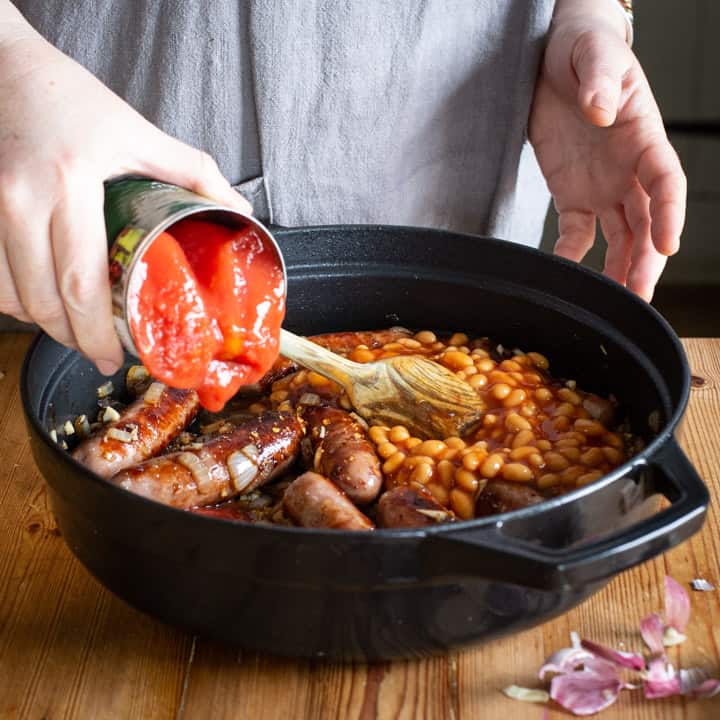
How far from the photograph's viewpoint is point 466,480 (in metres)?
1.75

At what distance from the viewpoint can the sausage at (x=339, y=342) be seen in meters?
2.10

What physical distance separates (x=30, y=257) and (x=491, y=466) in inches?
32.2

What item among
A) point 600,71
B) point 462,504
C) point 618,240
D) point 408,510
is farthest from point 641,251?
point 408,510

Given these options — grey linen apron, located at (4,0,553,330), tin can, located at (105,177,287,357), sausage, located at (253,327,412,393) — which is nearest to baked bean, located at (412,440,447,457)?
sausage, located at (253,327,412,393)

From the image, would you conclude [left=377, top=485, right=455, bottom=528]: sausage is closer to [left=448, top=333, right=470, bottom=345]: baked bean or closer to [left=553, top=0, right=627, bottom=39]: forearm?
[left=448, top=333, right=470, bottom=345]: baked bean

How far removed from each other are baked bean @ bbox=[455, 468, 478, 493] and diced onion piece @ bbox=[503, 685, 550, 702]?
34cm

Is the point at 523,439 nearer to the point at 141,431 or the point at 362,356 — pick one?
the point at 362,356

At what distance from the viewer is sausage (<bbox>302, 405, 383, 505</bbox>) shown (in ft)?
5.74

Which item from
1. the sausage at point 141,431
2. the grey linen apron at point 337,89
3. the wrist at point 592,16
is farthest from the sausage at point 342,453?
the wrist at point 592,16

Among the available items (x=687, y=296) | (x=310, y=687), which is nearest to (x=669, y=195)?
(x=310, y=687)

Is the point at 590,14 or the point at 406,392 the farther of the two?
the point at 590,14

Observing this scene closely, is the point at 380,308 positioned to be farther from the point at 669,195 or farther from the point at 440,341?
the point at 669,195

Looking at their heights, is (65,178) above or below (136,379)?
above

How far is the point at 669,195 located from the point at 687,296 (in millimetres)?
2690
